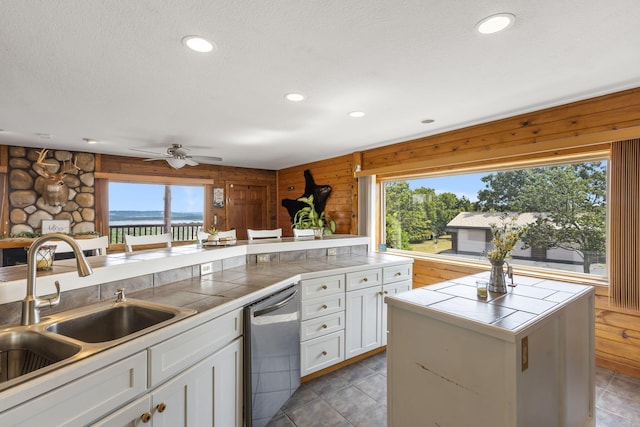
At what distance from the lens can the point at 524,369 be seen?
1271 mm

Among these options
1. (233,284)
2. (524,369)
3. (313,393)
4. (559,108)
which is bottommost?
(313,393)

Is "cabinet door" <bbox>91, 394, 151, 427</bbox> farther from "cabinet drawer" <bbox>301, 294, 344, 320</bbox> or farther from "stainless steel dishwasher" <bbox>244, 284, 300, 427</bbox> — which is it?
"cabinet drawer" <bbox>301, 294, 344, 320</bbox>

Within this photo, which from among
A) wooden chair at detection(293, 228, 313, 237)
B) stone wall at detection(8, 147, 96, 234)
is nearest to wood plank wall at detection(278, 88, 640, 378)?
wooden chair at detection(293, 228, 313, 237)

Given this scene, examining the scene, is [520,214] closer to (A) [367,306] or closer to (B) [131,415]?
(A) [367,306]

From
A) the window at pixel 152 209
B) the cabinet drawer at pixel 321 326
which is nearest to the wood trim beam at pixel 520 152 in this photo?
the cabinet drawer at pixel 321 326

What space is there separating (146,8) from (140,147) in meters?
3.77

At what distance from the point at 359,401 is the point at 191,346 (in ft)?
4.82

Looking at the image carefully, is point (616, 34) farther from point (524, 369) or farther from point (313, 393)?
point (313, 393)

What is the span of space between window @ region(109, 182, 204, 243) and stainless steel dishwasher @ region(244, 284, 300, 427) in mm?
4866

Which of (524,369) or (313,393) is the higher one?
(524,369)

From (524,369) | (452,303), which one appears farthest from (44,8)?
(524,369)

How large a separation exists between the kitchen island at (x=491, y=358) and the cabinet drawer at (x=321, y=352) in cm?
91

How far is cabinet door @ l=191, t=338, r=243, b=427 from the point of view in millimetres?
1468

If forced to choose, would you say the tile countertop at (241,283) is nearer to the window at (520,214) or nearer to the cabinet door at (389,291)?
the cabinet door at (389,291)
